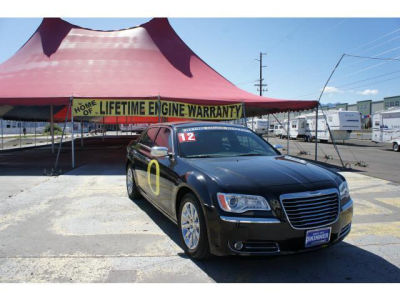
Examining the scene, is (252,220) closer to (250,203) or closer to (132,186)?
(250,203)

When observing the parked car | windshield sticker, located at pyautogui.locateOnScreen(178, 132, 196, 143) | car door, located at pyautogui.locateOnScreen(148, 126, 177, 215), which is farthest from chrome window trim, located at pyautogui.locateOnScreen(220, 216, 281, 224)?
the parked car

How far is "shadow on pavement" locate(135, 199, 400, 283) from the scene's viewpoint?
337 centimetres

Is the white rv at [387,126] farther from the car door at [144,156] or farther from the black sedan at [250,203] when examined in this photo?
the black sedan at [250,203]

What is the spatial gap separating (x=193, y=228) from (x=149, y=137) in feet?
9.24

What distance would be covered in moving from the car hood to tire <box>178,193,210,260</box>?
40 cm

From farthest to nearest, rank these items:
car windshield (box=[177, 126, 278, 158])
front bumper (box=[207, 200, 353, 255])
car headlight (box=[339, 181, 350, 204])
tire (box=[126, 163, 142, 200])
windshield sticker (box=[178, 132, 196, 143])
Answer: tire (box=[126, 163, 142, 200])
windshield sticker (box=[178, 132, 196, 143])
car windshield (box=[177, 126, 278, 158])
car headlight (box=[339, 181, 350, 204])
front bumper (box=[207, 200, 353, 255])

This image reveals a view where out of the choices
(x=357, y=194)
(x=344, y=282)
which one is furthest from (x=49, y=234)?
(x=357, y=194)

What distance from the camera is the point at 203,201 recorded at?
11.3 ft

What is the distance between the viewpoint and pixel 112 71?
49.7 feet

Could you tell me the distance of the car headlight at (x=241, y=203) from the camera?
327 centimetres

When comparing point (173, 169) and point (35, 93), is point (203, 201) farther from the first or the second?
point (35, 93)

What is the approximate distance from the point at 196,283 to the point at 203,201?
816 mm

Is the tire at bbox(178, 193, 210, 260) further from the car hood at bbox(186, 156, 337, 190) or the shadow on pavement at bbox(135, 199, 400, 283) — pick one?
the car hood at bbox(186, 156, 337, 190)

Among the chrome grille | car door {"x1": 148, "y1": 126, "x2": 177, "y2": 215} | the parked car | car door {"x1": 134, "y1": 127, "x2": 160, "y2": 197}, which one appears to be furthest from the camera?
the parked car
